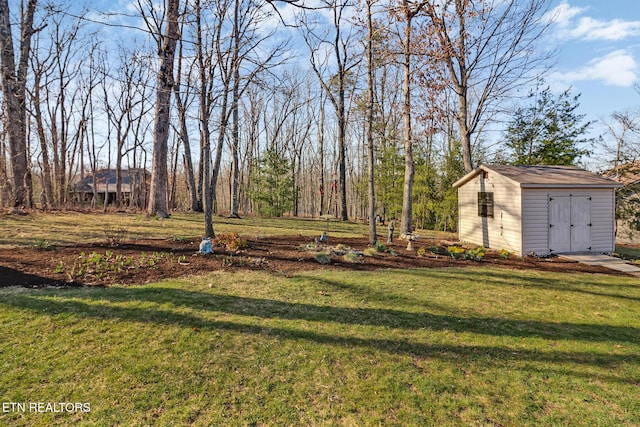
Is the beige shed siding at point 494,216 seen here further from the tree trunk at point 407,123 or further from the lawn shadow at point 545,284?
the lawn shadow at point 545,284

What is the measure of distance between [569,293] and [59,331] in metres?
7.33

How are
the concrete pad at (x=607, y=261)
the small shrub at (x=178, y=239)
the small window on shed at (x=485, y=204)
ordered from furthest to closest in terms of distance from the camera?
the small window on shed at (x=485, y=204) → the small shrub at (x=178, y=239) → the concrete pad at (x=607, y=261)

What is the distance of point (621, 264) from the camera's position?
7988 mm

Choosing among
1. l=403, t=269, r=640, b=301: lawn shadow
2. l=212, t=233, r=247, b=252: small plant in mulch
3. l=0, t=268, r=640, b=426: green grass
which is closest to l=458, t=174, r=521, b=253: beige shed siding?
l=403, t=269, r=640, b=301: lawn shadow

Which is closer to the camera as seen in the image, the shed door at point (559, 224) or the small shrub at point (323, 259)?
the small shrub at point (323, 259)

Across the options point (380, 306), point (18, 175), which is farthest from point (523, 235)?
point (18, 175)

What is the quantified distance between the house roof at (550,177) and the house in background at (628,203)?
7.95 m

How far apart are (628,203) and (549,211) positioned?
1067 centimetres

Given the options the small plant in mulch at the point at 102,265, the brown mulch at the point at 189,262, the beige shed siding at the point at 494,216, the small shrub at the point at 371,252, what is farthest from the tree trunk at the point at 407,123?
the small plant in mulch at the point at 102,265

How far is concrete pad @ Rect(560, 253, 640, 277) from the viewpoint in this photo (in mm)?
7402

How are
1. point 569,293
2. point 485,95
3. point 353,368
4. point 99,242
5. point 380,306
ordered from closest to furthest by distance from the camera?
point 353,368, point 380,306, point 569,293, point 99,242, point 485,95

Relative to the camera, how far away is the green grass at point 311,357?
2.39m

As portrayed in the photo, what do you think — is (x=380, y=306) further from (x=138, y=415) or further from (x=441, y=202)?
(x=441, y=202)

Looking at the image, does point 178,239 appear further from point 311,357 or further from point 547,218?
point 547,218
